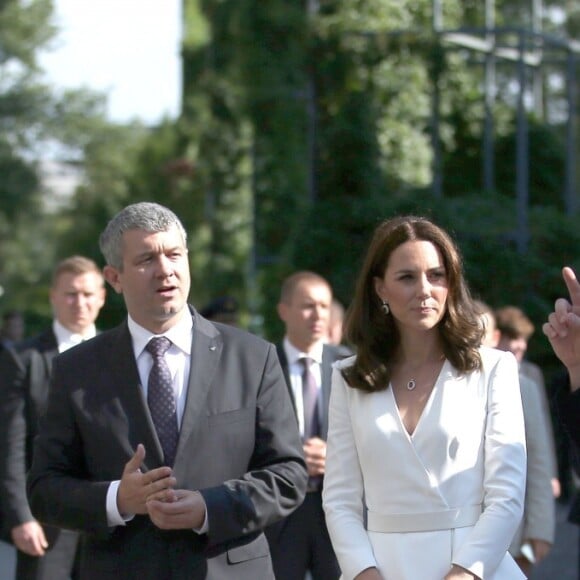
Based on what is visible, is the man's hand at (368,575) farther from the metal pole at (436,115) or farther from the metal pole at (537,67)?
the metal pole at (537,67)

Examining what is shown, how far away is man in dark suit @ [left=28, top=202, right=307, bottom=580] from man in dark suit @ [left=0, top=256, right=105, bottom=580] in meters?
2.43

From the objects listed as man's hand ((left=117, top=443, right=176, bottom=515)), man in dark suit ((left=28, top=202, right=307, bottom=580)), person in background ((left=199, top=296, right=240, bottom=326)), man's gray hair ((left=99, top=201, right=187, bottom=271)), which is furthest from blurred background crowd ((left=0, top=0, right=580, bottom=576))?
man's hand ((left=117, top=443, right=176, bottom=515))

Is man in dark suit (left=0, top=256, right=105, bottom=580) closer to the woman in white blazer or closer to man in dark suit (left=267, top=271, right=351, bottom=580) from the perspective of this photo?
man in dark suit (left=267, top=271, right=351, bottom=580)

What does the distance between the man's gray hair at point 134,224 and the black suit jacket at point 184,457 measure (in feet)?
0.95

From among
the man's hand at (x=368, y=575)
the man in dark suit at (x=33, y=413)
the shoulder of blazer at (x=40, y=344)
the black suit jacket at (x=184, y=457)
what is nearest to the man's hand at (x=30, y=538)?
the man in dark suit at (x=33, y=413)

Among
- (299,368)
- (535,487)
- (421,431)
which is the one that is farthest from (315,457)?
(421,431)

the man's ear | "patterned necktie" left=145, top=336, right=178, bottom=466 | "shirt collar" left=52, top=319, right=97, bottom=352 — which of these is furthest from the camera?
"shirt collar" left=52, top=319, right=97, bottom=352

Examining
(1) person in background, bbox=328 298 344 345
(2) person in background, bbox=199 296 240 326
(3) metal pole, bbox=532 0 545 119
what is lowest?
(1) person in background, bbox=328 298 344 345

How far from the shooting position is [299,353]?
7.88m

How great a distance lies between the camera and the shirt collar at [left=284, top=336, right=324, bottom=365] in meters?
7.85

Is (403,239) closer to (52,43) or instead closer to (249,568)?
(249,568)

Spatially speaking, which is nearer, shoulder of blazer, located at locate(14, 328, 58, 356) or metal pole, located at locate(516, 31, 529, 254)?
shoulder of blazer, located at locate(14, 328, 58, 356)

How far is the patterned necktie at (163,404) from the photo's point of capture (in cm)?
488

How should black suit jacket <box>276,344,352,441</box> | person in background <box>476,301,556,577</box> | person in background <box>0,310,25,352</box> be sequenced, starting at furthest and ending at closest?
person in background <box>0,310,25,352</box>
person in background <box>476,301,556,577</box>
black suit jacket <box>276,344,352,441</box>
